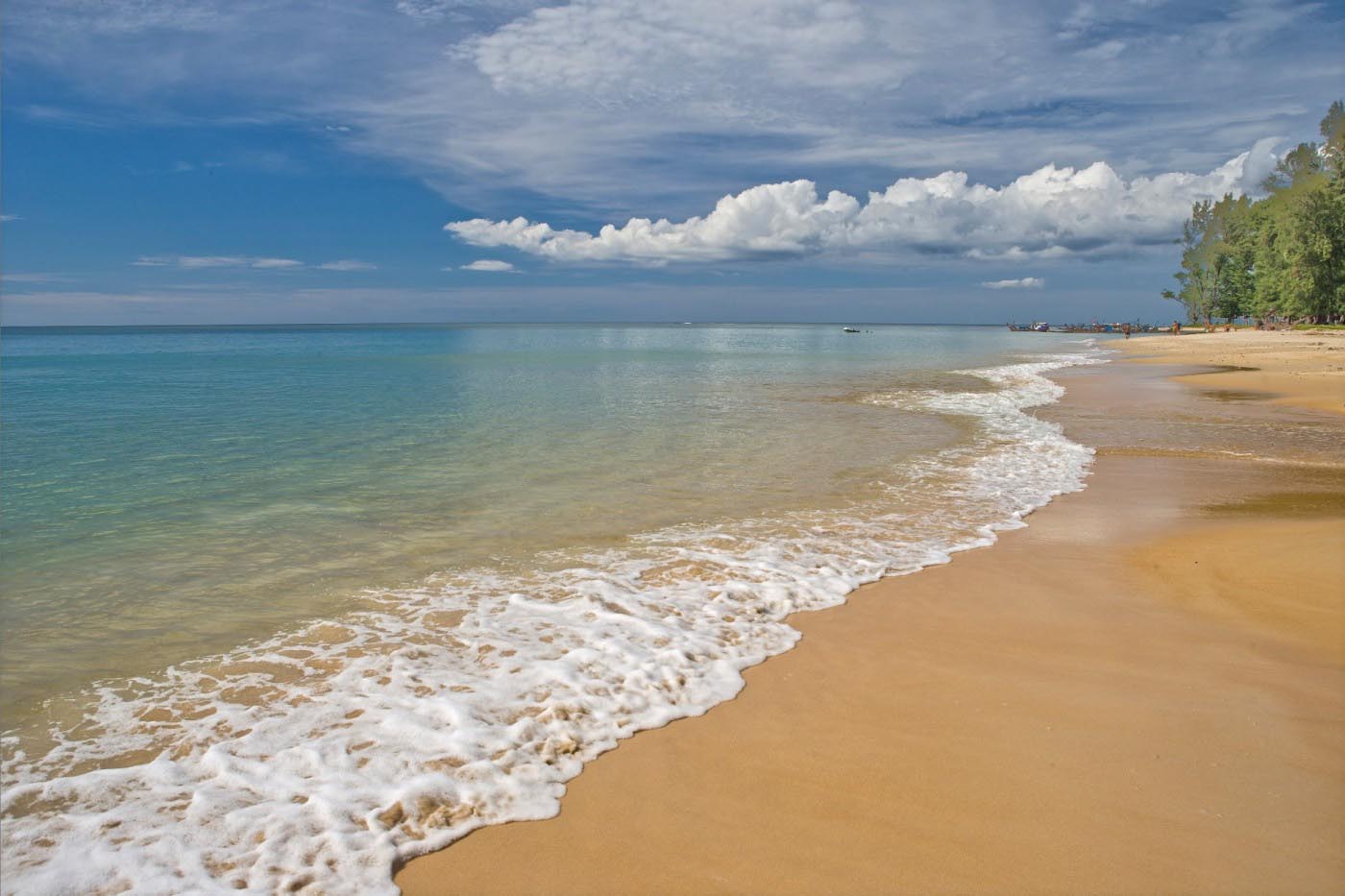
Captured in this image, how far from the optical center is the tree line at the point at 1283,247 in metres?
58.3

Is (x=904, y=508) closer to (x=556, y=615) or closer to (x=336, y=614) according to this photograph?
(x=556, y=615)

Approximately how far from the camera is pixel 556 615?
6512 millimetres

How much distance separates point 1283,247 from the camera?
6106 cm

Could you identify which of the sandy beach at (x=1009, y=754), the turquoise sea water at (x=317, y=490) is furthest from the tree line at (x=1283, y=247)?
the sandy beach at (x=1009, y=754)

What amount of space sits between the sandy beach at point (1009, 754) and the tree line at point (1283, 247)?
7043cm

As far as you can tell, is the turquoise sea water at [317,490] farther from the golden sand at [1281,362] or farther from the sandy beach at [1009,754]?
the golden sand at [1281,362]

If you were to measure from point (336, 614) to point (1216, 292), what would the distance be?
360ft

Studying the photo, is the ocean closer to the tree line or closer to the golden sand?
the golden sand

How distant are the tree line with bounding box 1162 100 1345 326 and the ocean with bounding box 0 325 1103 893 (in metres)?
62.2

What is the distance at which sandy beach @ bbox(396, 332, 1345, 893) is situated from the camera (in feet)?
11.1


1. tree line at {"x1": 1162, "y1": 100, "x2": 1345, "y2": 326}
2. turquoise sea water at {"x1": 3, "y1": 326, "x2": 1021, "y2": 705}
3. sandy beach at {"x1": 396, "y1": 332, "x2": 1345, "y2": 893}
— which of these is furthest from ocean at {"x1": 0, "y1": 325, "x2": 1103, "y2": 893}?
tree line at {"x1": 1162, "y1": 100, "x2": 1345, "y2": 326}

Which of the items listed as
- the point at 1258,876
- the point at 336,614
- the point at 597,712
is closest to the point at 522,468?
the point at 336,614

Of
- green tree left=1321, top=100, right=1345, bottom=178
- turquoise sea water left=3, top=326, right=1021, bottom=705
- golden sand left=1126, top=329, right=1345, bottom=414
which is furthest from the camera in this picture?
green tree left=1321, top=100, right=1345, bottom=178

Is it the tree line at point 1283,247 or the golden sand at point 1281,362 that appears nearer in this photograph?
the golden sand at point 1281,362
